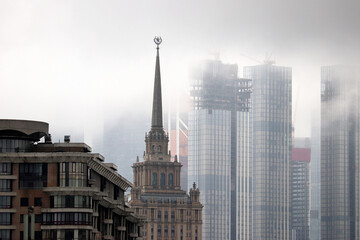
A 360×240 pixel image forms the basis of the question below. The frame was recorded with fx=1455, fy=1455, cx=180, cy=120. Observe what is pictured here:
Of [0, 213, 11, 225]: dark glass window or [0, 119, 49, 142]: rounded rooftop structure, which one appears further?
[0, 119, 49, 142]: rounded rooftop structure

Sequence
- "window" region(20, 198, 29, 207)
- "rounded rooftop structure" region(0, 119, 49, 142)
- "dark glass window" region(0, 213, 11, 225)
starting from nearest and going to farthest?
"dark glass window" region(0, 213, 11, 225) → "window" region(20, 198, 29, 207) → "rounded rooftop structure" region(0, 119, 49, 142)

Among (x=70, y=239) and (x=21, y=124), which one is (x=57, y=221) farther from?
(x=21, y=124)

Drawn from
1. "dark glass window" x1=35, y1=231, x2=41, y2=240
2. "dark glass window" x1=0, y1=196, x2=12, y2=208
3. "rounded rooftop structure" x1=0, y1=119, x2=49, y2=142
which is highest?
"rounded rooftop structure" x1=0, y1=119, x2=49, y2=142

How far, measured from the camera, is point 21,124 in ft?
653

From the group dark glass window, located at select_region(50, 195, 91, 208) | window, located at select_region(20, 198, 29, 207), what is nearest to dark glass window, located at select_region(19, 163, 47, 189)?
window, located at select_region(20, 198, 29, 207)

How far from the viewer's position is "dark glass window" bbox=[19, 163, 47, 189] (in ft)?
639

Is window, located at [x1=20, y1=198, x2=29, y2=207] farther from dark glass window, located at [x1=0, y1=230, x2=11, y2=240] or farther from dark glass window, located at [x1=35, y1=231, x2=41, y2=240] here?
dark glass window, located at [x1=35, y1=231, x2=41, y2=240]

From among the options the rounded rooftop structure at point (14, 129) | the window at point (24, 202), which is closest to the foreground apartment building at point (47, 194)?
the window at point (24, 202)

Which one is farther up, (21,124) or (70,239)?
(21,124)

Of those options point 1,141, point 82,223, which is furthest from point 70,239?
point 1,141

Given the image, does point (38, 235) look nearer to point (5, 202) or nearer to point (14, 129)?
point (5, 202)

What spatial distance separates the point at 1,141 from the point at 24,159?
6.05m

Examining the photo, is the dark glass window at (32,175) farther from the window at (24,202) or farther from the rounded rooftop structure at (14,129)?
the rounded rooftop structure at (14,129)

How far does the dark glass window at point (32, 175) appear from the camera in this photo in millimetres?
194663
